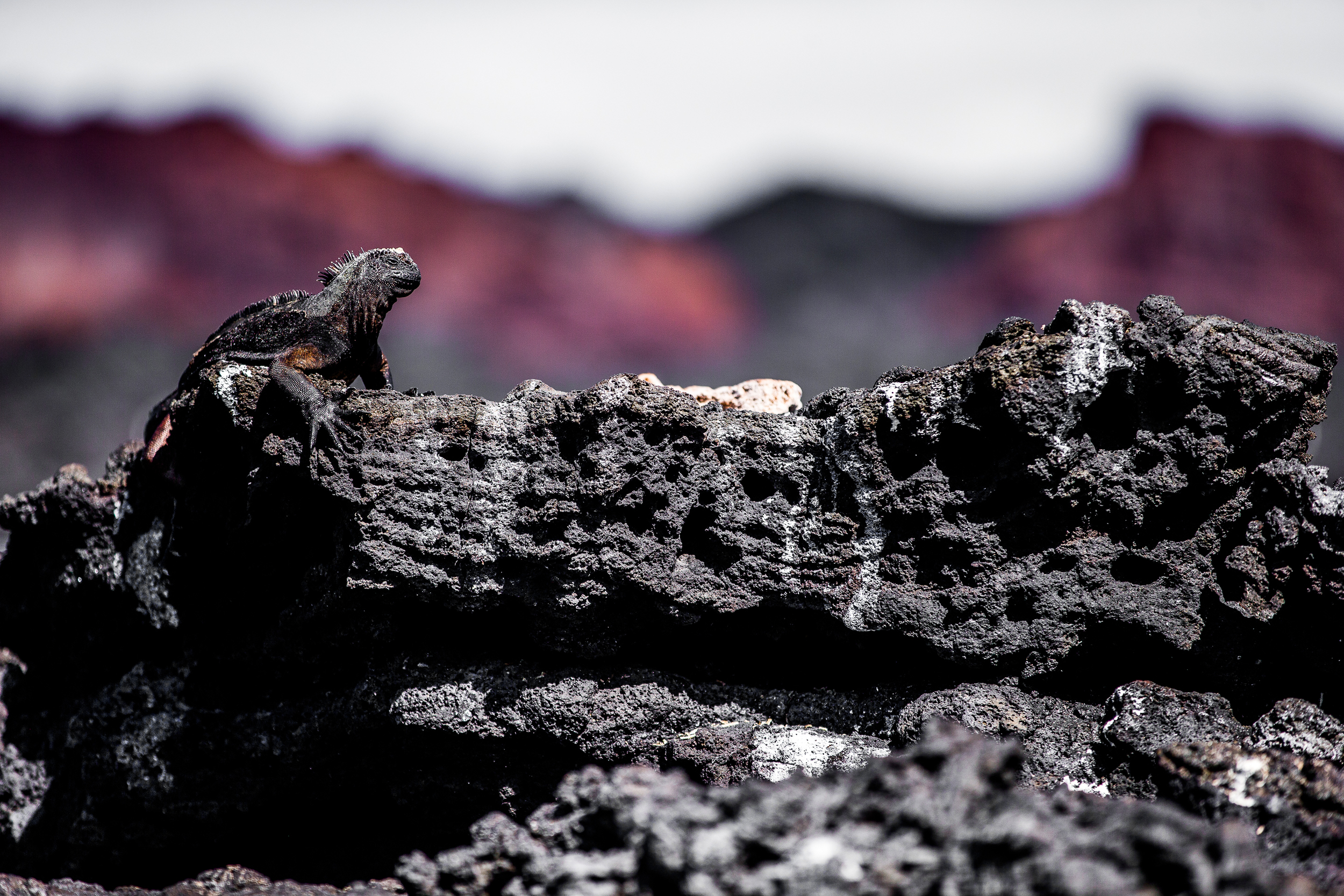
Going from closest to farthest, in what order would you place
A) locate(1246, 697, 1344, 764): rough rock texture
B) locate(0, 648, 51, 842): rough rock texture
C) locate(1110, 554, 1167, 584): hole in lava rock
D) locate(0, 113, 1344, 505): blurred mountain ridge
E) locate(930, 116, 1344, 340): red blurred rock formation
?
locate(1246, 697, 1344, 764): rough rock texture < locate(1110, 554, 1167, 584): hole in lava rock < locate(0, 648, 51, 842): rough rock texture < locate(930, 116, 1344, 340): red blurred rock formation < locate(0, 113, 1344, 505): blurred mountain ridge

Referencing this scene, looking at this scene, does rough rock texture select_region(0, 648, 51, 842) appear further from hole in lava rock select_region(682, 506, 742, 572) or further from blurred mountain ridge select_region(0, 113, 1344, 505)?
blurred mountain ridge select_region(0, 113, 1344, 505)

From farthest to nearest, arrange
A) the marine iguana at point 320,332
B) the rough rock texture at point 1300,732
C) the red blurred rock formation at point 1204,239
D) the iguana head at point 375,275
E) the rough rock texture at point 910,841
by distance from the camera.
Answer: the red blurred rock formation at point 1204,239 → the iguana head at point 375,275 → the marine iguana at point 320,332 → the rough rock texture at point 1300,732 → the rough rock texture at point 910,841

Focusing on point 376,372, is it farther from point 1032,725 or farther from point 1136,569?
point 1136,569

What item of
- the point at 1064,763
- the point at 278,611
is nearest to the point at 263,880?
the point at 278,611

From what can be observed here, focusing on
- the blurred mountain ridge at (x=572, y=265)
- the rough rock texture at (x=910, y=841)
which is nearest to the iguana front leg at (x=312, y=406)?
the rough rock texture at (x=910, y=841)

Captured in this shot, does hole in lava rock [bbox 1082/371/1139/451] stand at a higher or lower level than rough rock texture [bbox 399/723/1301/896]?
higher

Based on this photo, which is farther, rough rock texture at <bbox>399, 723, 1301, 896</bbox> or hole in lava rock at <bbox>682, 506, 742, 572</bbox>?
hole in lava rock at <bbox>682, 506, 742, 572</bbox>

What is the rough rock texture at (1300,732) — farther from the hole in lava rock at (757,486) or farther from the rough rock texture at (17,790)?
the rough rock texture at (17,790)

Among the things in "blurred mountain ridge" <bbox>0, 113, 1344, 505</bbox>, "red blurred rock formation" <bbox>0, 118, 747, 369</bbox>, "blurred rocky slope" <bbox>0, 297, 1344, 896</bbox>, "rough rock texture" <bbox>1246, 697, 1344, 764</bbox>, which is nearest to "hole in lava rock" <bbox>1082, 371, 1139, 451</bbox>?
"blurred rocky slope" <bbox>0, 297, 1344, 896</bbox>
